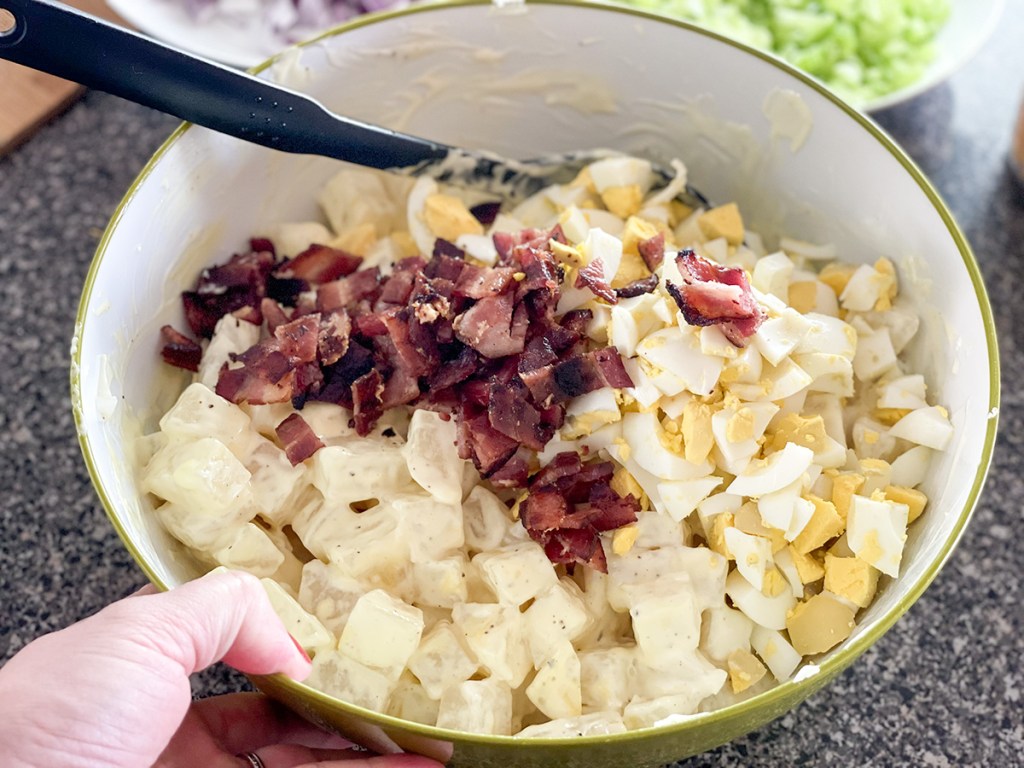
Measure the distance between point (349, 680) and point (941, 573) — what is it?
840mm

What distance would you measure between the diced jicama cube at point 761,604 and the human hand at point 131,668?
388 mm

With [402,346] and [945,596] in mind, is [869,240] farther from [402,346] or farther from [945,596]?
[402,346]

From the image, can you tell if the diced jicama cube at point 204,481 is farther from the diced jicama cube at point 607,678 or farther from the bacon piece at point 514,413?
the diced jicama cube at point 607,678

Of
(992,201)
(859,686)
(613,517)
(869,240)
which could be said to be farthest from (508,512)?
(992,201)

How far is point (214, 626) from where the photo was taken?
92cm

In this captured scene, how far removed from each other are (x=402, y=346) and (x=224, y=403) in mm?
221

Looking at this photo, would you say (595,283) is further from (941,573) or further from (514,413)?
(941,573)

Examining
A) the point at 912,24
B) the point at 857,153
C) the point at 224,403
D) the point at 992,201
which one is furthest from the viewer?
the point at 912,24

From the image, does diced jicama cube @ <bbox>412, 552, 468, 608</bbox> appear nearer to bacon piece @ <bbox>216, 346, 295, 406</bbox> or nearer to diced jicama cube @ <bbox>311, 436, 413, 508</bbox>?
diced jicama cube @ <bbox>311, 436, 413, 508</bbox>

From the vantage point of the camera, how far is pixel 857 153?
→ 1.33 meters

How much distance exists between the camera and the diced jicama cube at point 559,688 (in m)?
1.07

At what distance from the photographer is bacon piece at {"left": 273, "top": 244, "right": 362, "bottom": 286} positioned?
1425 mm

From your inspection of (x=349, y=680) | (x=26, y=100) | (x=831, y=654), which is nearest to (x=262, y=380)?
(x=349, y=680)

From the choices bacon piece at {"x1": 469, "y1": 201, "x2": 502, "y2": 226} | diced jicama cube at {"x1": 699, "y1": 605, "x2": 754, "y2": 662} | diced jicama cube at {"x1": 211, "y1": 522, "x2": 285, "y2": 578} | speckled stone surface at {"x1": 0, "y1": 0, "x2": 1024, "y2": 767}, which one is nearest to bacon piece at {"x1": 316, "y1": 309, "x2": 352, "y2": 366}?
diced jicama cube at {"x1": 211, "y1": 522, "x2": 285, "y2": 578}
